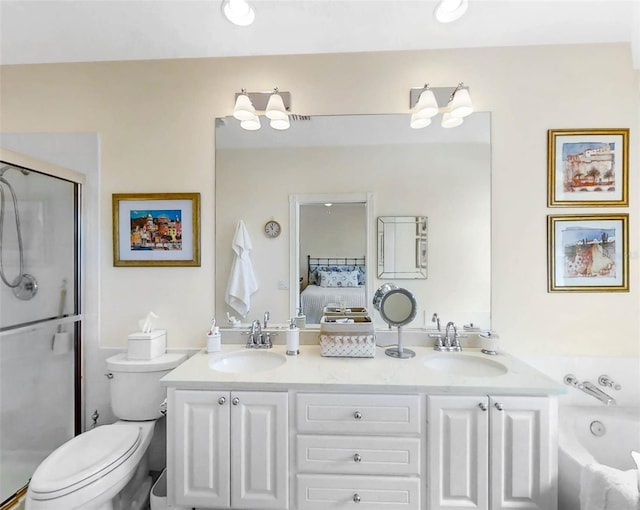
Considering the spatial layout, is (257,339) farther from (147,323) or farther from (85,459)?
(85,459)

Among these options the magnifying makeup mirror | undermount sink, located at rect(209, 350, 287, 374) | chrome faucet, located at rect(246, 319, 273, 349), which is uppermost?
the magnifying makeup mirror

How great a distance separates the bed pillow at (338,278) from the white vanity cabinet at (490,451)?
2.26 feet

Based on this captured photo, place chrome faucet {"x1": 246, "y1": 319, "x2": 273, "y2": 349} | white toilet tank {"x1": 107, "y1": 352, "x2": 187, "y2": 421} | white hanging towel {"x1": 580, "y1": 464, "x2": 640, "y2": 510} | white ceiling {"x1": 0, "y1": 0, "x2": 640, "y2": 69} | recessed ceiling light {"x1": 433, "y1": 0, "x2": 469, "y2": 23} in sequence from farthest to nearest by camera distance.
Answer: chrome faucet {"x1": 246, "y1": 319, "x2": 273, "y2": 349} → white toilet tank {"x1": 107, "y1": 352, "x2": 187, "y2": 421} → white ceiling {"x1": 0, "y1": 0, "x2": 640, "y2": 69} → recessed ceiling light {"x1": 433, "y1": 0, "x2": 469, "y2": 23} → white hanging towel {"x1": 580, "y1": 464, "x2": 640, "y2": 510}

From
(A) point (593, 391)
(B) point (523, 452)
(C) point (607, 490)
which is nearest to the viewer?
(C) point (607, 490)

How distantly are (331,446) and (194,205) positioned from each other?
1.39m

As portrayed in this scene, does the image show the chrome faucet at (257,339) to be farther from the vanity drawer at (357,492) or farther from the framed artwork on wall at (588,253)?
the framed artwork on wall at (588,253)

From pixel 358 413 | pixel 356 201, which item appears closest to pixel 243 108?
pixel 356 201

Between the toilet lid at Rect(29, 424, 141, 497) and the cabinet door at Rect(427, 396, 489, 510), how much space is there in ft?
4.33

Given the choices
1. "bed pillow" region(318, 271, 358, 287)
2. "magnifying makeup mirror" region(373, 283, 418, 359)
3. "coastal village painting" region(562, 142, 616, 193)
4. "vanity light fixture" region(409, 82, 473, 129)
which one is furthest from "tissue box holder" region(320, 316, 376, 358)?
"coastal village painting" region(562, 142, 616, 193)

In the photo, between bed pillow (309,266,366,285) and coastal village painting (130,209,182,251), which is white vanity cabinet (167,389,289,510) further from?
coastal village painting (130,209,182,251)

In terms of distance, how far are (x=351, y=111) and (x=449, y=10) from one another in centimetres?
60

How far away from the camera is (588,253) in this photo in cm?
155

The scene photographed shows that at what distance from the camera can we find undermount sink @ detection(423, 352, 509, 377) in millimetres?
1446

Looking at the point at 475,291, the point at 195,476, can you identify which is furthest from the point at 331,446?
the point at 475,291
